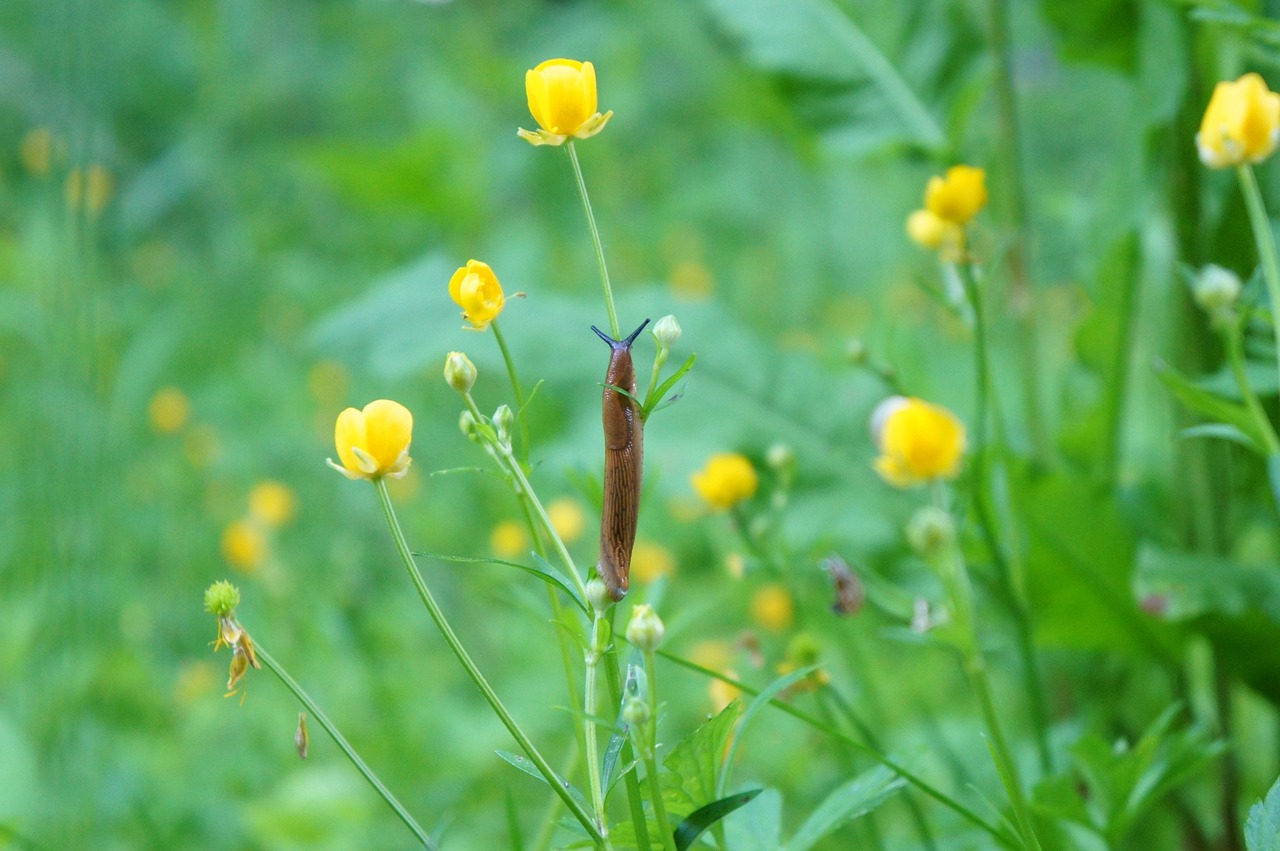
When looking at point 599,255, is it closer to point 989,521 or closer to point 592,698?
point 592,698

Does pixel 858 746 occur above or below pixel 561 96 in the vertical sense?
below

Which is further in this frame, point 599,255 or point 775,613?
point 775,613

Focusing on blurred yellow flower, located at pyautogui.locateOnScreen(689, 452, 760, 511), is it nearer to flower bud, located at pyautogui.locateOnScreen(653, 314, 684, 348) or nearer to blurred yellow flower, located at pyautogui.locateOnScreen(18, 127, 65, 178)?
flower bud, located at pyautogui.locateOnScreen(653, 314, 684, 348)

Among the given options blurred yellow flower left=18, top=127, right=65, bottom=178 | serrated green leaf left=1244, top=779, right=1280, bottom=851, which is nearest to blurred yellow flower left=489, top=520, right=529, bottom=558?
serrated green leaf left=1244, top=779, right=1280, bottom=851

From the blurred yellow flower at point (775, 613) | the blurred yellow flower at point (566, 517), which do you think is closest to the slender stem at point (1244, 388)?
the blurred yellow flower at point (775, 613)

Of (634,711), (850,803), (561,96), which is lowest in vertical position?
(850,803)

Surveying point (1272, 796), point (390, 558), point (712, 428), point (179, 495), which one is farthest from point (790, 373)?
point (179, 495)

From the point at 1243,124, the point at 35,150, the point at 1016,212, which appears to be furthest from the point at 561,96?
the point at 35,150
